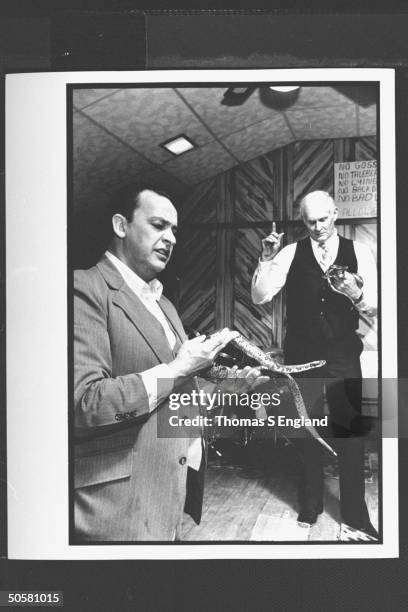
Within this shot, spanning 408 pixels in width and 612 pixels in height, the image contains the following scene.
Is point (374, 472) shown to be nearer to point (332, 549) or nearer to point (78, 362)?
point (332, 549)

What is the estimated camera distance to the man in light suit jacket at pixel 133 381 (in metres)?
2.43

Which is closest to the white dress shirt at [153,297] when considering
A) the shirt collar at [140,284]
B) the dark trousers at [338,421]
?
the shirt collar at [140,284]

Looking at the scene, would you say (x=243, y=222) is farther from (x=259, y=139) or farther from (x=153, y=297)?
(x=153, y=297)

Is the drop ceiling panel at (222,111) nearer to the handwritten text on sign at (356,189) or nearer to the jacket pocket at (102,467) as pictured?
the handwritten text on sign at (356,189)

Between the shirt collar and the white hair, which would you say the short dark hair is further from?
the white hair

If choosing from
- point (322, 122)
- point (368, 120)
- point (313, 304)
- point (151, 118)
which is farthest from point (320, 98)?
point (313, 304)

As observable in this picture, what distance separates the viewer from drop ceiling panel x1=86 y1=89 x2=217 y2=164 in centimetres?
243

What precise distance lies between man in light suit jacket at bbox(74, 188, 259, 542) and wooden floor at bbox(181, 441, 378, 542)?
70mm

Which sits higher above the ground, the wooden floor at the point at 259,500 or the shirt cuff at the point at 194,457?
the shirt cuff at the point at 194,457

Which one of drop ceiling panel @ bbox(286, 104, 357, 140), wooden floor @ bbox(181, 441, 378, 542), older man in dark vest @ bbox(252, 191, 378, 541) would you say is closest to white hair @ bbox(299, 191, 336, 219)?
older man in dark vest @ bbox(252, 191, 378, 541)

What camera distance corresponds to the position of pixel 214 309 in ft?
7.99

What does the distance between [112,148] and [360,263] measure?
1.12m

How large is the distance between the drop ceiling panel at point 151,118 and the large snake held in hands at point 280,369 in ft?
2.65
